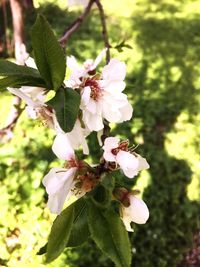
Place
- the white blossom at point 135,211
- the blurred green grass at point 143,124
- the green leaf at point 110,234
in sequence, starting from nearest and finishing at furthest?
the green leaf at point 110,234 → the white blossom at point 135,211 → the blurred green grass at point 143,124

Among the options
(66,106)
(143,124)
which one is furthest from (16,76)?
(143,124)

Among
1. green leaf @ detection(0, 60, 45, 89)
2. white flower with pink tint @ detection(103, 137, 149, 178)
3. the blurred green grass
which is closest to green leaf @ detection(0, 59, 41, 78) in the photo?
green leaf @ detection(0, 60, 45, 89)

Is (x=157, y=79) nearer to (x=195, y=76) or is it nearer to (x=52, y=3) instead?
(x=195, y=76)

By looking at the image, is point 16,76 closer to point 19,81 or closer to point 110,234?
point 19,81

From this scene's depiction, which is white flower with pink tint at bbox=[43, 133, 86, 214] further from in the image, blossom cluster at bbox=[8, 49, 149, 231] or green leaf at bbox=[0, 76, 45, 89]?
green leaf at bbox=[0, 76, 45, 89]

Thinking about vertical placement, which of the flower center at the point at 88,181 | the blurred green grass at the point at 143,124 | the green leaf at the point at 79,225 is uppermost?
the flower center at the point at 88,181

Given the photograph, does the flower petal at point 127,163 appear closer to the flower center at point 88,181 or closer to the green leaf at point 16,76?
the flower center at point 88,181

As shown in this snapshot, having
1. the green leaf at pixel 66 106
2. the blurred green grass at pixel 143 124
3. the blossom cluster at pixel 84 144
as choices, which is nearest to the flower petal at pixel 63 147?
the blossom cluster at pixel 84 144
